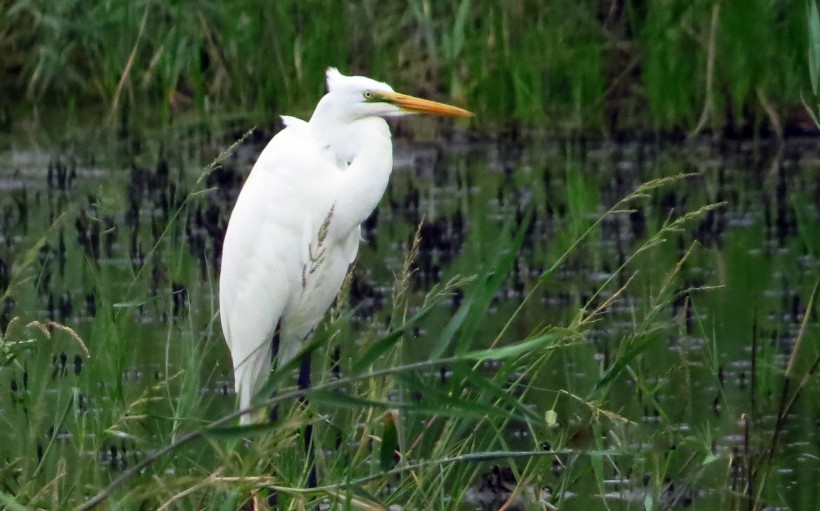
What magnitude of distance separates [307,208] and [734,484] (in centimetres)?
142

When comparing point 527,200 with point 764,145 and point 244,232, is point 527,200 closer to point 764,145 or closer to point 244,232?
point 764,145

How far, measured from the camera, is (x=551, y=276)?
4.73m

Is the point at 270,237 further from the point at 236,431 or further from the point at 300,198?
the point at 236,431

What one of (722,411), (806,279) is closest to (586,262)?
(806,279)

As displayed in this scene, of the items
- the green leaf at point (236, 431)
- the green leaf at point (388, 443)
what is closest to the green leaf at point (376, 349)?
the green leaf at point (236, 431)

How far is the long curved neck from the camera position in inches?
164

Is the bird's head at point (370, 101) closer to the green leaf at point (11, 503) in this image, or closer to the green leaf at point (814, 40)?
the green leaf at point (814, 40)

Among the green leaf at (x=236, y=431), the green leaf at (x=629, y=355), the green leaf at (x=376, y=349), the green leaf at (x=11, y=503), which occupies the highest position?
the green leaf at (x=376, y=349)

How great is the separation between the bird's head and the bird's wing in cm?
15

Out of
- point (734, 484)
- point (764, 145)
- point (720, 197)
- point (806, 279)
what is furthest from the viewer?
point (764, 145)

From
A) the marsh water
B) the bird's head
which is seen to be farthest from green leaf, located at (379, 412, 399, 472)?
the bird's head

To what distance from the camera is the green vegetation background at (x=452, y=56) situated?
8.70 metres

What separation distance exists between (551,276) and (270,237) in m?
0.91

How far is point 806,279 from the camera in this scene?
586cm
